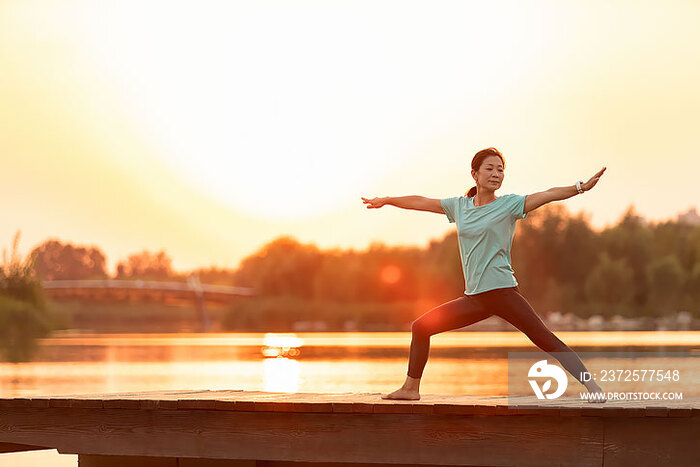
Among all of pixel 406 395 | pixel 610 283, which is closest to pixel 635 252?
pixel 610 283

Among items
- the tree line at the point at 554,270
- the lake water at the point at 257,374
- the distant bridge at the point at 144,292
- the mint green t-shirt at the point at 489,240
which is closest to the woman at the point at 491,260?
the mint green t-shirt at the point at 489,240

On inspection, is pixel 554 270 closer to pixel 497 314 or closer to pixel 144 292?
pixel 144 292

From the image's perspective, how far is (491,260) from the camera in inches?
363

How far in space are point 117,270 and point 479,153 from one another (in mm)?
160410

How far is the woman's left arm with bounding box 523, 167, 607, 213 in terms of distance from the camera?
8.70 m

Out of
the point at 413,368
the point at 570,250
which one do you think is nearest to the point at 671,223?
the point at 570,250

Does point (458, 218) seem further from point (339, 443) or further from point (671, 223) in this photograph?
point (671, 223)

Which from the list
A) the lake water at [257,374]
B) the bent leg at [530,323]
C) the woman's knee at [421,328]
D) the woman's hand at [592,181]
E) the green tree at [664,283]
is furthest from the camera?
the green tree at [664,283]

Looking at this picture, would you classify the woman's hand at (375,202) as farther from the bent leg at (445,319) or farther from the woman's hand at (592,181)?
the woman's hand at (592,181)

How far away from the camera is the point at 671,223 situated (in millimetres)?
115500

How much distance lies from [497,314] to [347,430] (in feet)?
5.27

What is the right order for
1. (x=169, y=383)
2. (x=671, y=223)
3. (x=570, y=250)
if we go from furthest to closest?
(x=671, y=223) → (x=570, y=250) → (x=169, y=383)

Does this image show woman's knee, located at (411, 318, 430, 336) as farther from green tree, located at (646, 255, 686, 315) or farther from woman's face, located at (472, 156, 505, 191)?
green tree, located at (646, 255, 686, 315)

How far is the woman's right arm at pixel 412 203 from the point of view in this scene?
962 cm
